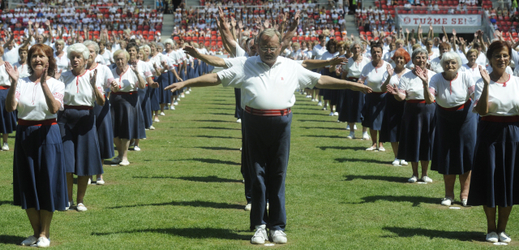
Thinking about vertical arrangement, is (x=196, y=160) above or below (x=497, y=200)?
below

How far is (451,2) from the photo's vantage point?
144 ft

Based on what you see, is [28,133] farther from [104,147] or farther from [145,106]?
[145,106]

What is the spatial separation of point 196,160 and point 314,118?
7.49 metres

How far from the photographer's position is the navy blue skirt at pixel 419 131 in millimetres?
9484

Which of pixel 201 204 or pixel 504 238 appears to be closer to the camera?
pixel 504 238

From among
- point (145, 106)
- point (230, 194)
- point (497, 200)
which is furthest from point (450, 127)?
point (145, 106)

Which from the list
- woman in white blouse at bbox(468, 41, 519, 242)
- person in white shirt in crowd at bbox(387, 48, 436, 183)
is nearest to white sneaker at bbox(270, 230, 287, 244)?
woman in white blouse at bbox(468, 41, 519, 242)

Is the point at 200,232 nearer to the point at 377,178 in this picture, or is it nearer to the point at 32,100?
the point at 32,100

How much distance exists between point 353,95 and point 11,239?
31.0ft

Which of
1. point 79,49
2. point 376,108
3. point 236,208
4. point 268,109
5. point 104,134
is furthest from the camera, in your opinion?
point 376,108

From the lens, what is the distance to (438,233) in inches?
278

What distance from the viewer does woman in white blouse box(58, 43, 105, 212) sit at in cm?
773

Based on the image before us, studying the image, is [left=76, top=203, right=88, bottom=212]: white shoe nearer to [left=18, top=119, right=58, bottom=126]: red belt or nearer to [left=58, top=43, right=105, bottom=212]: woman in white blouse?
[left=58, top=43, right=105, bottom=212]: woman in white blouse

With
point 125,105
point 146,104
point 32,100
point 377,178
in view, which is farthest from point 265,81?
point 146,104
